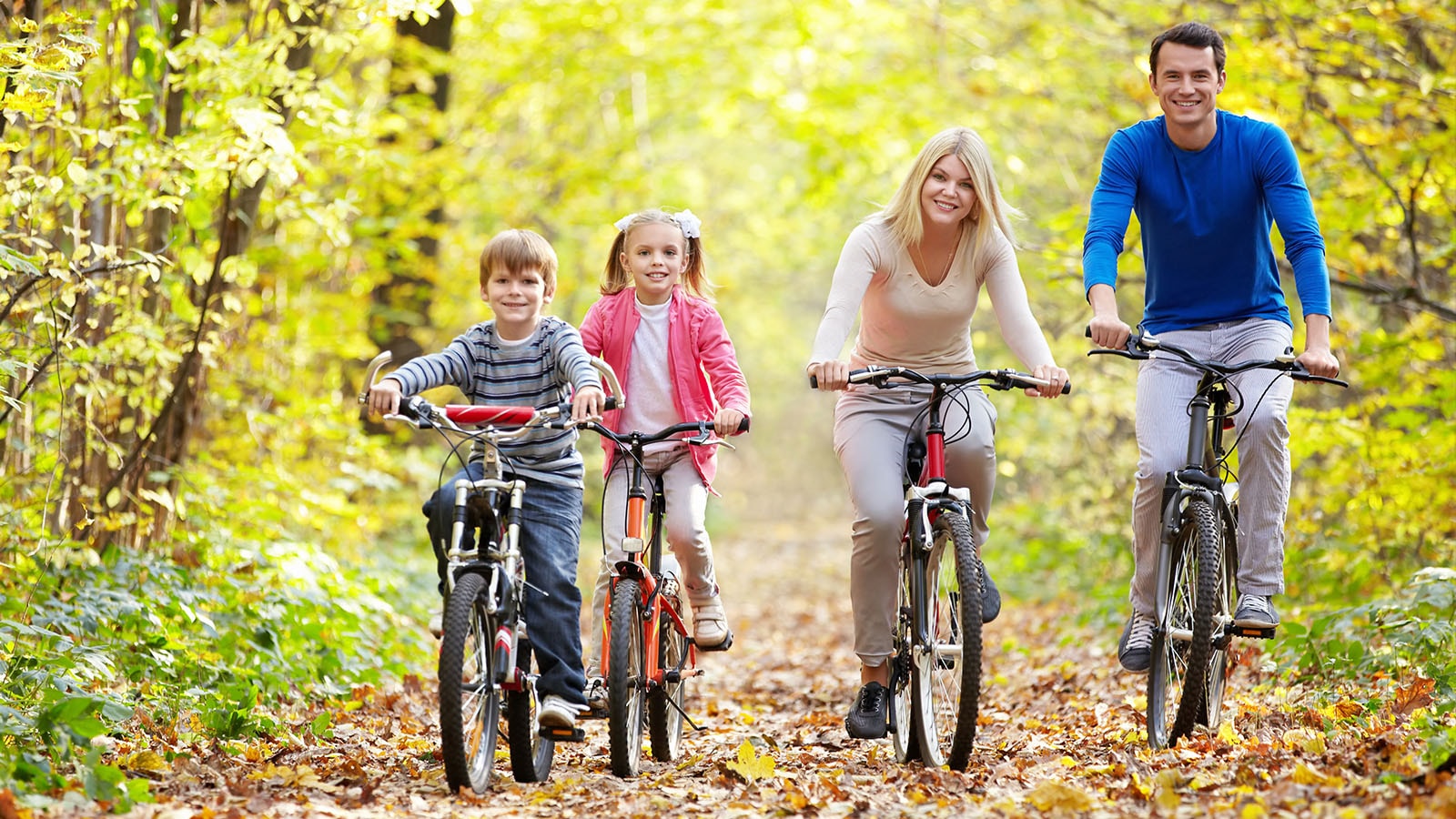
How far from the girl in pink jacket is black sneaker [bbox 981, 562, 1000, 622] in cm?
103

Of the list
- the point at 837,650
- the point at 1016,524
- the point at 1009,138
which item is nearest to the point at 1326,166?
the point at 837,650

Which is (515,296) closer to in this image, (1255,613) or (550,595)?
(550,595)

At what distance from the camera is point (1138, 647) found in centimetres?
496

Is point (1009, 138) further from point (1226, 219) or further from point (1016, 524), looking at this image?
point (1226, 219)

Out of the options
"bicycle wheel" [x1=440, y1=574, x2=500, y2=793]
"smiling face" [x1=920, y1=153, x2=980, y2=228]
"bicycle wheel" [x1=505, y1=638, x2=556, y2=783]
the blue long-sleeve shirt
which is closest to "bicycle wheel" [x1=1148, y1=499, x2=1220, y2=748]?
the blue long-sleeve shirt

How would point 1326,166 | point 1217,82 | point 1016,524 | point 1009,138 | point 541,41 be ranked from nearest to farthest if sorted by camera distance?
point 1217,82 → point 1326,166 → point 541,41 → point 1009,138 → point 1016,524

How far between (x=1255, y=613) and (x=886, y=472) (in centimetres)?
138

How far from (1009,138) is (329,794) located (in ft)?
40.1

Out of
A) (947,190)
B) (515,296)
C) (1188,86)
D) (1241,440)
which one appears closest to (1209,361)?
(1241,440)

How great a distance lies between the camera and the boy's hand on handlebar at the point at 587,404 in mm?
4391

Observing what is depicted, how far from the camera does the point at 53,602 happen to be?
5637 mm

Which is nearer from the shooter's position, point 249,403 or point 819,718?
point 819,718

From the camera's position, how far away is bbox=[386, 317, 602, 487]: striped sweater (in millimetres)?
4867

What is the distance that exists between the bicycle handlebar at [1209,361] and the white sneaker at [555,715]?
218 centimetres
